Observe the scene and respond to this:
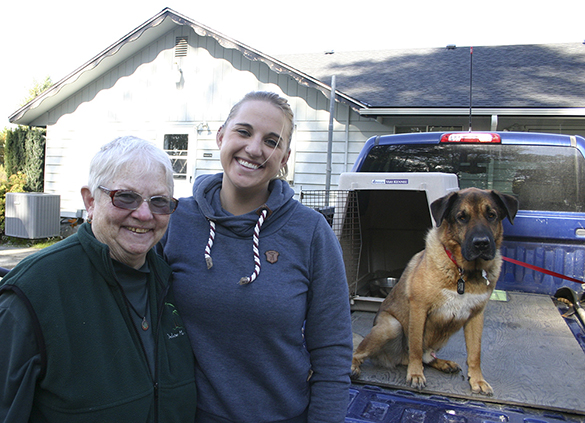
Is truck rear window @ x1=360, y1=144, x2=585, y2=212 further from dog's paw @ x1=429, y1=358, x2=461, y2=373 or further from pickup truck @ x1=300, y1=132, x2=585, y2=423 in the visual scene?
dog's paw @ x1=429, y1=358, x2=461, y2=373

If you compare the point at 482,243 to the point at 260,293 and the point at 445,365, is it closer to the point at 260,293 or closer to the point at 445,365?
the point at 445,365

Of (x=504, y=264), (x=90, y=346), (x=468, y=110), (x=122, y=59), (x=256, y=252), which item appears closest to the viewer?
(x=90, y=346)

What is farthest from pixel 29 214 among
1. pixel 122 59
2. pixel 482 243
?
pixel 482 243

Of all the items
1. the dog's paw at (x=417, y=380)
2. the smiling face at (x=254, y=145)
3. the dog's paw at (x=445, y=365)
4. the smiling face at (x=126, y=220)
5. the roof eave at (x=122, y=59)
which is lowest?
the dog's paw at (x=445, y=365)

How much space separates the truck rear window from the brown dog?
1197 millimetres

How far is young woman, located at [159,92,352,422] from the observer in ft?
5.19

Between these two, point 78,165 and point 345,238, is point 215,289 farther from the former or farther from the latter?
point 78,165

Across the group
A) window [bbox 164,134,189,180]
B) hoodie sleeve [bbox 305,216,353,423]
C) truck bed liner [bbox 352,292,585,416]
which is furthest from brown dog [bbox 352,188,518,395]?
window [bbox 164,134,189,180]

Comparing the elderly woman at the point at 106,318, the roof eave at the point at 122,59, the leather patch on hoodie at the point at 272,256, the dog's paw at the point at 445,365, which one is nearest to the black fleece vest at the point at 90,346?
the elderly woman at the point at 106,318

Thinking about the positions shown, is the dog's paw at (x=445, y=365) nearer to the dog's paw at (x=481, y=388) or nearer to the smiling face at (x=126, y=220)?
the dog's paw at (x=481, y=388)

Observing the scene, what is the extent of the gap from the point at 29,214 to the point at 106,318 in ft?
38.4

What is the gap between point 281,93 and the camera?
1155 centimetres

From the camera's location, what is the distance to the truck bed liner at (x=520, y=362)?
2385mm

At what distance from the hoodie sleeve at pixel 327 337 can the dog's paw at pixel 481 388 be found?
119 cm
